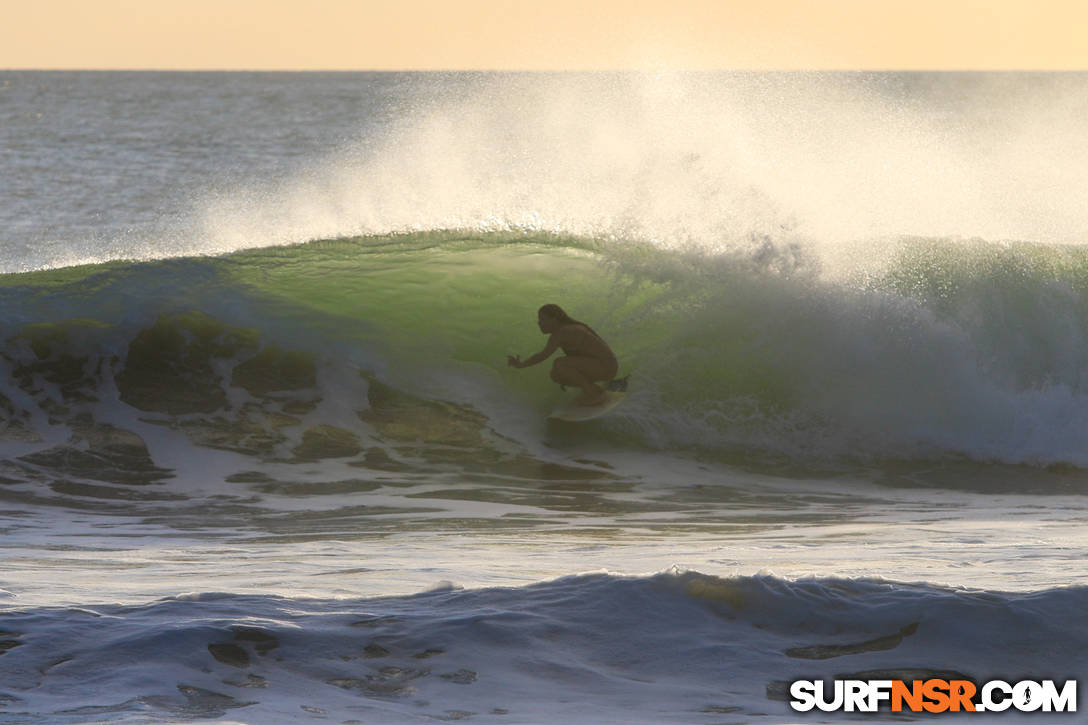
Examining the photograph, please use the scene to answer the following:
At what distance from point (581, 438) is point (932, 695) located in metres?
6.15

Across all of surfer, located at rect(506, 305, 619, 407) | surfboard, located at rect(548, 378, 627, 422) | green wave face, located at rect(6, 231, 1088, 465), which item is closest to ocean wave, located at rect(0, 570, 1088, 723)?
surfer, located at rect(506, 305, 619, 407)

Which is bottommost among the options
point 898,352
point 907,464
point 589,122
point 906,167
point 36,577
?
point 36,577

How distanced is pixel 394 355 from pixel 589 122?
8.17 m

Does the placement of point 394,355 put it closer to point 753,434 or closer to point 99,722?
point 753,434

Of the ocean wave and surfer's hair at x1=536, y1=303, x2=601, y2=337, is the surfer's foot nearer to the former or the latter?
surfer's hair at x1=536, y1=303, x2=601, y2=337

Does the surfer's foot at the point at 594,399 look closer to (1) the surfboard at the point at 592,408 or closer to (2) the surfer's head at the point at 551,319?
(1) the surfboard at the point at 592,408

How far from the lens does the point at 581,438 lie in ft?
32.4

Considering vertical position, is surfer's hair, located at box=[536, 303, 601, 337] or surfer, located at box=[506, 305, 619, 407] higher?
surfer's hair, located at box=[536, 303, 601, 337]

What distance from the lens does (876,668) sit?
13.0 ft

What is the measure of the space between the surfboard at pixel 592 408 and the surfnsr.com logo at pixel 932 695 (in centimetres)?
594

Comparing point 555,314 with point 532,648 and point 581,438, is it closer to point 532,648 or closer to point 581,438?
point 581,438

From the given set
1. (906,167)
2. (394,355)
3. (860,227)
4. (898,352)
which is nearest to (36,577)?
(394,355)

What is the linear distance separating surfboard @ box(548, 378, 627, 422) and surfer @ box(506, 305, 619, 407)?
0.13 m

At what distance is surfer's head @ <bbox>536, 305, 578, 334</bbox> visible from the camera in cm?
964
